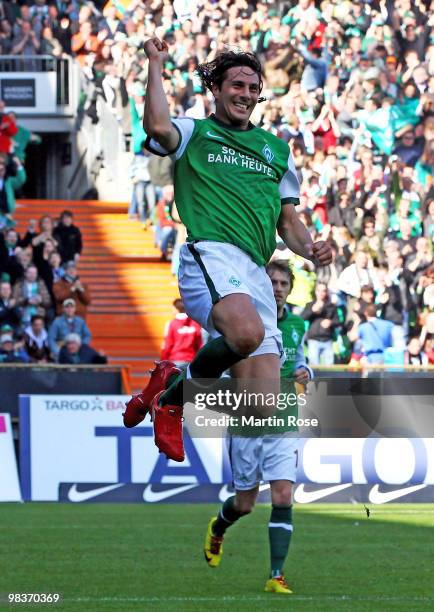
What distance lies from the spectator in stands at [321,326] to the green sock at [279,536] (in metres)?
10.6

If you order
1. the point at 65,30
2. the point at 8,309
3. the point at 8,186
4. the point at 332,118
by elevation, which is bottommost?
the point at 8,309

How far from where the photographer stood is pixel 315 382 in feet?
57.3

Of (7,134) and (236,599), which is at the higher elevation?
(7,134)

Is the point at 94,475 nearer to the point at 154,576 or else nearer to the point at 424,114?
the point at 154,576

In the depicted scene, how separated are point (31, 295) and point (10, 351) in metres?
1.63

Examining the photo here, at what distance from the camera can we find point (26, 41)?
29.3m

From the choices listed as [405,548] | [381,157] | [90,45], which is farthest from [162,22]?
[405,548]

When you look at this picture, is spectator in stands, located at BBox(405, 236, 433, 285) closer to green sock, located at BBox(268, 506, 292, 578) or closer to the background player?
the background player

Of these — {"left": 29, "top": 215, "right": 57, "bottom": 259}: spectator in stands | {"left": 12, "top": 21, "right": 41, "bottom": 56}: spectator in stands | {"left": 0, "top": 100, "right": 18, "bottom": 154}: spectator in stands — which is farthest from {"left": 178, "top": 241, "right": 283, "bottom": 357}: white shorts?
{"left": 12, "top": 21, "right": 41, "bottom": 56}: spectator in stands

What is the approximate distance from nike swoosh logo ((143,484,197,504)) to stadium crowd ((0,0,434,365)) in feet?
12.1

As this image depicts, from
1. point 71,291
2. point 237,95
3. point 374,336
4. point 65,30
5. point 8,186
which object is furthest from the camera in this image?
point 65,30

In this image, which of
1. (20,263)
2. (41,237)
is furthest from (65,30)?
(20,263)

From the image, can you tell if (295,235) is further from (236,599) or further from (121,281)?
(121,281)

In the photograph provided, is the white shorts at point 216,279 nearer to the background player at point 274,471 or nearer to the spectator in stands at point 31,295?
the background player at point 274,471
